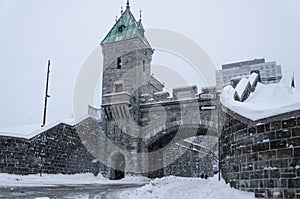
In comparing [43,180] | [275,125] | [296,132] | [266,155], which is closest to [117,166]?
[43,180]

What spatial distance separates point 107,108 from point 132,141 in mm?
3032

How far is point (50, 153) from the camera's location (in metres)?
16.4

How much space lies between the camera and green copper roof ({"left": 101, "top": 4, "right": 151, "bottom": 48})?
2585cm

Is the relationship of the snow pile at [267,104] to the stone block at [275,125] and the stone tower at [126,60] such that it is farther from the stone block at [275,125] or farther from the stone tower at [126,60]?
the stone tower at [126,60]

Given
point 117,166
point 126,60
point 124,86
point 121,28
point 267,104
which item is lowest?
point 117,166

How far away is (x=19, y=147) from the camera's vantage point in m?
14.4

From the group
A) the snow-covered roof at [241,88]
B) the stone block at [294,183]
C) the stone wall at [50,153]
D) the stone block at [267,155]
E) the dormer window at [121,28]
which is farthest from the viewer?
the dormer window at [121,28]

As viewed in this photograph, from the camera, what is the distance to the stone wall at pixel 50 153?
1405 centimetres

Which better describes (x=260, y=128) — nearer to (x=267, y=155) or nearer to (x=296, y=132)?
(x=267, y=155)

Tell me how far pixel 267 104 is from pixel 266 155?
139cm

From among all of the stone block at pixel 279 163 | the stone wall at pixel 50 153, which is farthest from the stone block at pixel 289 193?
the stone wall at pixel 50 153

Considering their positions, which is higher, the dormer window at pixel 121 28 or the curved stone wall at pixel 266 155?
the dormer window at pixel 121 28

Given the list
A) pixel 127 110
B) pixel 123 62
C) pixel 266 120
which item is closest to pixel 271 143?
pixel 266 120

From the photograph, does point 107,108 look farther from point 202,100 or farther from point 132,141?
point 202,100
